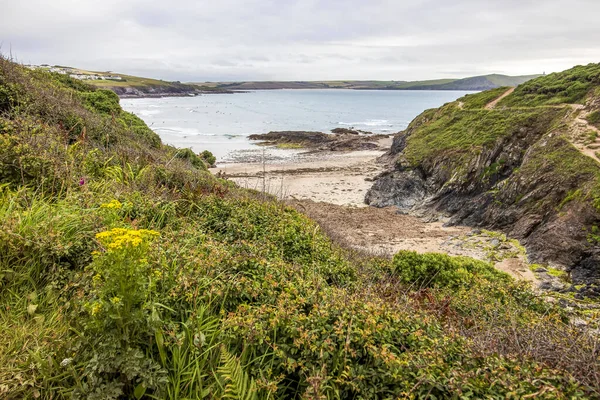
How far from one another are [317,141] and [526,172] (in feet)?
104

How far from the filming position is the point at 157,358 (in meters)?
2.39

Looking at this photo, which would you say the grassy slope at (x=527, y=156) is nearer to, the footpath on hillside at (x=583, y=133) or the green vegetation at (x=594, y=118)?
the footpath on hillside at (x=583, y=133)

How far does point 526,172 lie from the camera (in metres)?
16.9

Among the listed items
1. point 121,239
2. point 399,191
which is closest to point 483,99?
point 399,191

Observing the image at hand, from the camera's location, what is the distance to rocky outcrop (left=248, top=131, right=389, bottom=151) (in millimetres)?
43812

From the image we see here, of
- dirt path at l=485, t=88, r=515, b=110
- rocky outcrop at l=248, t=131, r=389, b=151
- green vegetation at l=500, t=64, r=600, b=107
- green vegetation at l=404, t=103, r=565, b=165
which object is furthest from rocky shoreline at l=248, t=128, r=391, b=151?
green vegetation at l=500, t=64, r=600, b=107

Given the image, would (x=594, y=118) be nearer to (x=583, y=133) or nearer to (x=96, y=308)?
(x=583, y=133)

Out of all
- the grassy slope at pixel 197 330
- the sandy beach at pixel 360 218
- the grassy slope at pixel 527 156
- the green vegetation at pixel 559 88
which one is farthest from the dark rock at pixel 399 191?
the grassy slope at pixel 197 330

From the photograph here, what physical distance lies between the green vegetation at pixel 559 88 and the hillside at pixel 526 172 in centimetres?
9

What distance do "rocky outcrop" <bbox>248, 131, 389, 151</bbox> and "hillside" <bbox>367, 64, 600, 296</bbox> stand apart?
48.6ft

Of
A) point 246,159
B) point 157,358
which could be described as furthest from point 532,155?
point 246,159

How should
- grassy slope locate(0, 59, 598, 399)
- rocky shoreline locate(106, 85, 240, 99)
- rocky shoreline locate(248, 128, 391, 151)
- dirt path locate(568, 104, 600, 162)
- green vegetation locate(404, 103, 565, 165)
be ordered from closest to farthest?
grassy slope locate(0, 59, 598, 399)
dirt path locate(568, 104, 600, 162)
green vegetation locate(404, 103, 565, 165)
rocky shoreline locate(248, 128, 391, 151)
rocky shoreline locate(106, 85, 240, 99)

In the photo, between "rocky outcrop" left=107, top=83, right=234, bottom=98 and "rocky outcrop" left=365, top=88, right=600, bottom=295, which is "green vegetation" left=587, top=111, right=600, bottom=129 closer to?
"rocky outcrop" left=365, top=88, right=600, bottom=295

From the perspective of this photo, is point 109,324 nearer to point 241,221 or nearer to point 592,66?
point 241,221
